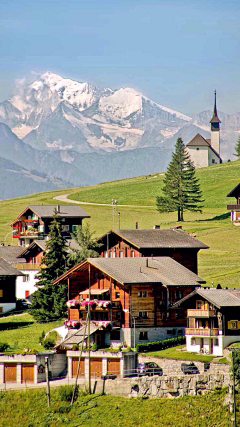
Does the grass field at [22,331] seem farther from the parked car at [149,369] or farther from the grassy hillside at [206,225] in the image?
the grassy hillside at [206,225]

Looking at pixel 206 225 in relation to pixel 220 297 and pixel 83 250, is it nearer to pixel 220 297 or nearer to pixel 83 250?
pixel 83 250

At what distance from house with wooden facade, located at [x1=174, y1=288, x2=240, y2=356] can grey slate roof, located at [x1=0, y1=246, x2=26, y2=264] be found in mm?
38373

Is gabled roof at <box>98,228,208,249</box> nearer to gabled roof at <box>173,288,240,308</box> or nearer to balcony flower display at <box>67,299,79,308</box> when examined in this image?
balcony flower display at <box>67,299,79,308</box>

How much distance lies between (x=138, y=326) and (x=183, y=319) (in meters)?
4.58

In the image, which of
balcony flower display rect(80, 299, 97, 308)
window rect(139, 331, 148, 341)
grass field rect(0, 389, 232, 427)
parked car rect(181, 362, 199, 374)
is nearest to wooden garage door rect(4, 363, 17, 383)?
grass field rect(0, 389, 232, 427)

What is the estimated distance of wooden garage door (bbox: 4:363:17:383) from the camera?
6731cm

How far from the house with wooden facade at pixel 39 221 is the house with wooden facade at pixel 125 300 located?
39.1 m

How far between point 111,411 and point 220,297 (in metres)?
13.9

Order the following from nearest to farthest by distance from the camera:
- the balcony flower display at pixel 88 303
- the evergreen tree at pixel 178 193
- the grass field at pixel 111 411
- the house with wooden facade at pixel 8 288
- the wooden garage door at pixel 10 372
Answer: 1. the grass field at pixel 111 411
2. the wooden garage door at pixel 10 372
3. the balcony flower display at pixel 88 303
4. the house with wooden facade at pixel 8 288
5. the evergreen tree at pixel 178 193

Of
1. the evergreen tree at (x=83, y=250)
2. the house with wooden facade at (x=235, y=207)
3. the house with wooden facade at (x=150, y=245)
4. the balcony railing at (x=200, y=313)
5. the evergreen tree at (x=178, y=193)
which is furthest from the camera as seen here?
the evergreen tree at (x=178, y=193)

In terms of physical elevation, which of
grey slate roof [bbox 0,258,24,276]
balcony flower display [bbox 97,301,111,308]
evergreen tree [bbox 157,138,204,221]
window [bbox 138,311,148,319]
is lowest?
window [bbox 138,311,148,319]

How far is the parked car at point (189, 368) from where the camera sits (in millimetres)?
62281

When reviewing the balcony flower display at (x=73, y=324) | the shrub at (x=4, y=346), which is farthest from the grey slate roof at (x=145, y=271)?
the shrub at (x=4, y=346)

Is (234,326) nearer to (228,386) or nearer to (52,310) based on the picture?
(228,386)
